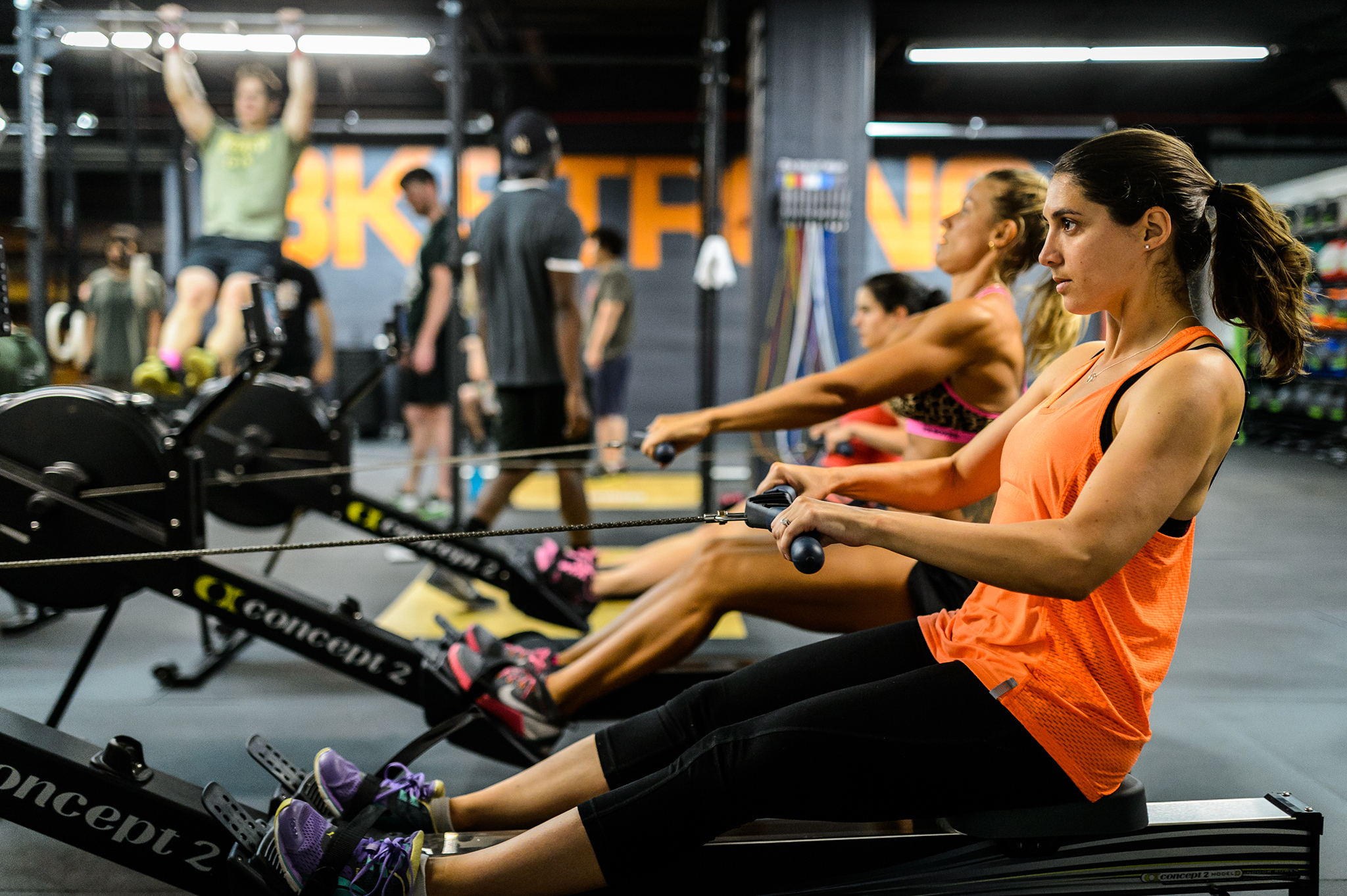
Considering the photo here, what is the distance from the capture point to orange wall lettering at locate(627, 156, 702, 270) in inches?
384

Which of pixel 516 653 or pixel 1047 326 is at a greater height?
pixel 1047 326

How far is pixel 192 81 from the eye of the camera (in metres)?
4.27

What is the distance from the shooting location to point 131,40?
5.25 metres

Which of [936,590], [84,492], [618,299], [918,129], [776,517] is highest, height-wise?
[918,129]

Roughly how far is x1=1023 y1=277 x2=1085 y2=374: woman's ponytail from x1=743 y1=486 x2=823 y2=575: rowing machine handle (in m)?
0.83

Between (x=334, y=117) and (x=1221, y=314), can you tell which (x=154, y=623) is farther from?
(x=334, y=117)

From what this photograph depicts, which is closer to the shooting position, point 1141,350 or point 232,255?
point 1141,350

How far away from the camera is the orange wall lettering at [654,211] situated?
974 centimetres

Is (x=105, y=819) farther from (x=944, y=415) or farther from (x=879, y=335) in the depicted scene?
(x=879, y=335)

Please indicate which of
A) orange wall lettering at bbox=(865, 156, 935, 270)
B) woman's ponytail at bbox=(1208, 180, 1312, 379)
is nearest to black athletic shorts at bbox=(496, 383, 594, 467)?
woman's ponytail at bbox=(1208, 180, 1312, 379)

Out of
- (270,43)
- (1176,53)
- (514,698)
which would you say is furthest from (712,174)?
(1176,53)

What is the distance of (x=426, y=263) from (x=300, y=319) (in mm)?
1262

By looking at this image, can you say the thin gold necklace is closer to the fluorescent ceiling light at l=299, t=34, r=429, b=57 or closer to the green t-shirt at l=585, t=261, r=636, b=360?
the fluorescent ceiling light at l=299, t=34, r=429, b=57

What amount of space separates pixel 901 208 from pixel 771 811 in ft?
31.3
